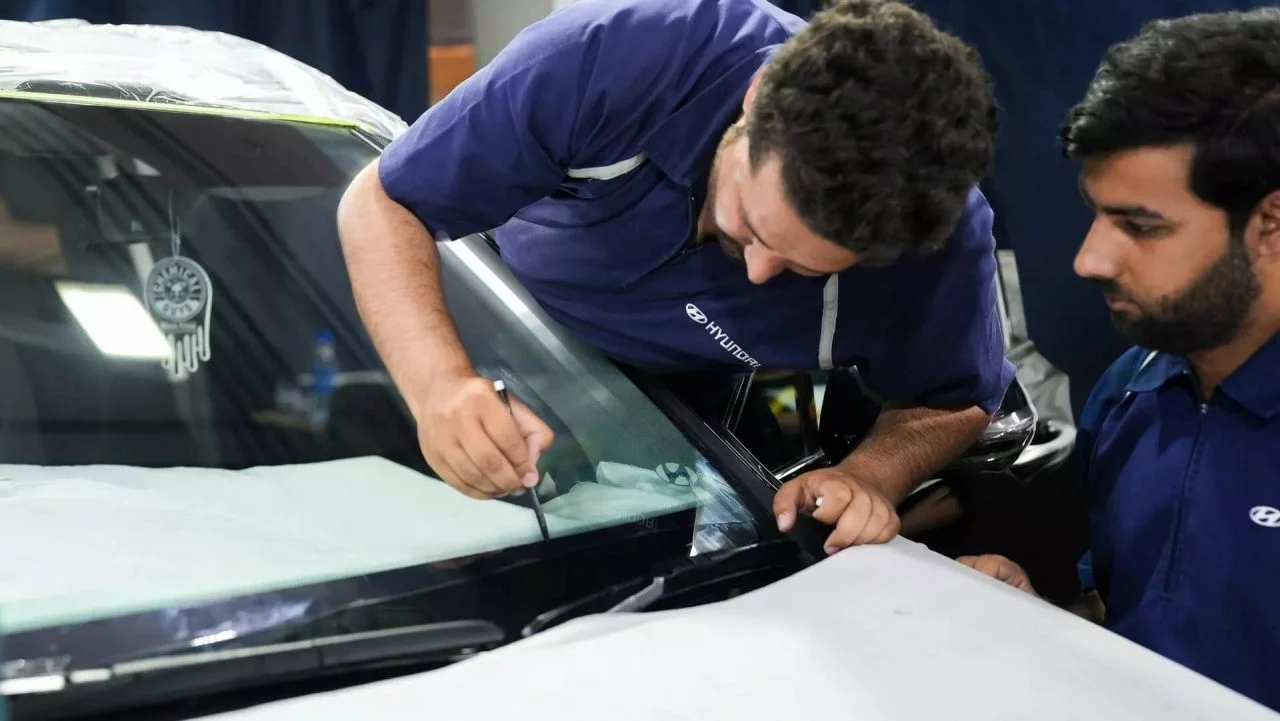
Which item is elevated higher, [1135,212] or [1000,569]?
[1135,212]

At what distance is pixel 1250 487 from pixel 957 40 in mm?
548

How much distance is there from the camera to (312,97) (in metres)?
1.42

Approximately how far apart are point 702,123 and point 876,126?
26 cm

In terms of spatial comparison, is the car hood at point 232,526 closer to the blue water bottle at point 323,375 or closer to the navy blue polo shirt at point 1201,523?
the blue water bottle at point 323,375

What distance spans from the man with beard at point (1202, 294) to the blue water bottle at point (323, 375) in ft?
2.46

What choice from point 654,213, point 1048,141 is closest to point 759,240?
point 654,213

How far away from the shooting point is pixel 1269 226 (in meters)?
0.98

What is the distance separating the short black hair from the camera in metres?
0.94

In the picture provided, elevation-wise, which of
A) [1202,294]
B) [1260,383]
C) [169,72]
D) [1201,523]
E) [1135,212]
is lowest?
[1201,523]

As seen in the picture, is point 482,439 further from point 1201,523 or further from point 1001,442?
point 1001,442

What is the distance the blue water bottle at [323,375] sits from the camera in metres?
1.13

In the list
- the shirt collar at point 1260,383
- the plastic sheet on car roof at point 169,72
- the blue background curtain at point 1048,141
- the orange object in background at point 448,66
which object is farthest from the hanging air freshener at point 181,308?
the blue background curtain at point 1048,141

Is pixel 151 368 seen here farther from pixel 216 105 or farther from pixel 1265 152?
pixel 1265 152

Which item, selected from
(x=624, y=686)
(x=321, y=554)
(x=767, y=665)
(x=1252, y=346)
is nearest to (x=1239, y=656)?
(x=1252, y=346)
